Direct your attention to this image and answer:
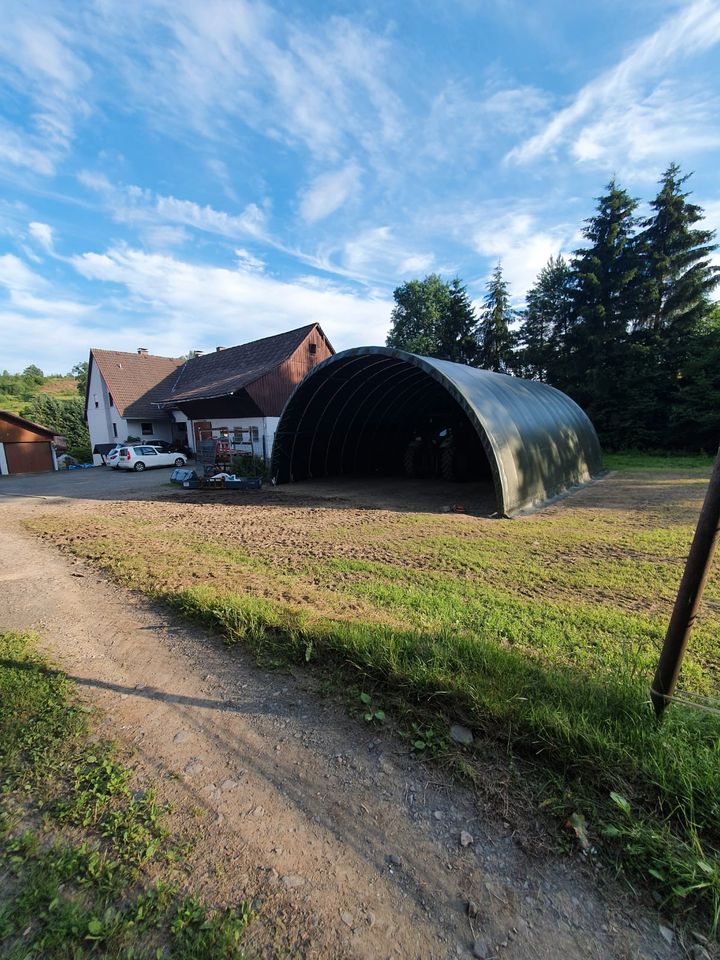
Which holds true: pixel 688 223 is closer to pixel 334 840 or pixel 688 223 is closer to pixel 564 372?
pixel 564 372

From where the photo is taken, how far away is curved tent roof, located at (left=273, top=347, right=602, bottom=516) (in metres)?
10.0

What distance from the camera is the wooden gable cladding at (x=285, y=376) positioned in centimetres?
2202

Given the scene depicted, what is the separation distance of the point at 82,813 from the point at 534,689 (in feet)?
9.24

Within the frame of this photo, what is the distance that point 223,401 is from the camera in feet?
76.3

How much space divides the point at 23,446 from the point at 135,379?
31.2 ft

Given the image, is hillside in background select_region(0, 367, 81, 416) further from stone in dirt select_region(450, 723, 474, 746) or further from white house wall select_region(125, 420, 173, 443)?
stone in dirt select_region(450, 723, 474, 746)

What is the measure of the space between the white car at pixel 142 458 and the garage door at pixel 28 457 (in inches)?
216

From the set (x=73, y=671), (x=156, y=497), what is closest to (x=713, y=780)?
(x=73, y=671)

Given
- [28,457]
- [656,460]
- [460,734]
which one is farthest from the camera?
[28,457]

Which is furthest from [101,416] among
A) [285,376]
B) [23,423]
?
[285,376]

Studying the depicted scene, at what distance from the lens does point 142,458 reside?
23.4m

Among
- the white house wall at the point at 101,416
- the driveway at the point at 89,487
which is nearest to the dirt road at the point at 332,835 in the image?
the driveway at the point at 89,487

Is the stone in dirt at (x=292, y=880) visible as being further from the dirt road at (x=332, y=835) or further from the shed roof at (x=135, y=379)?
the shed roof at (x=135, y=379)

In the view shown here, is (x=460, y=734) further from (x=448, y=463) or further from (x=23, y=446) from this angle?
(x=23, y=446)
